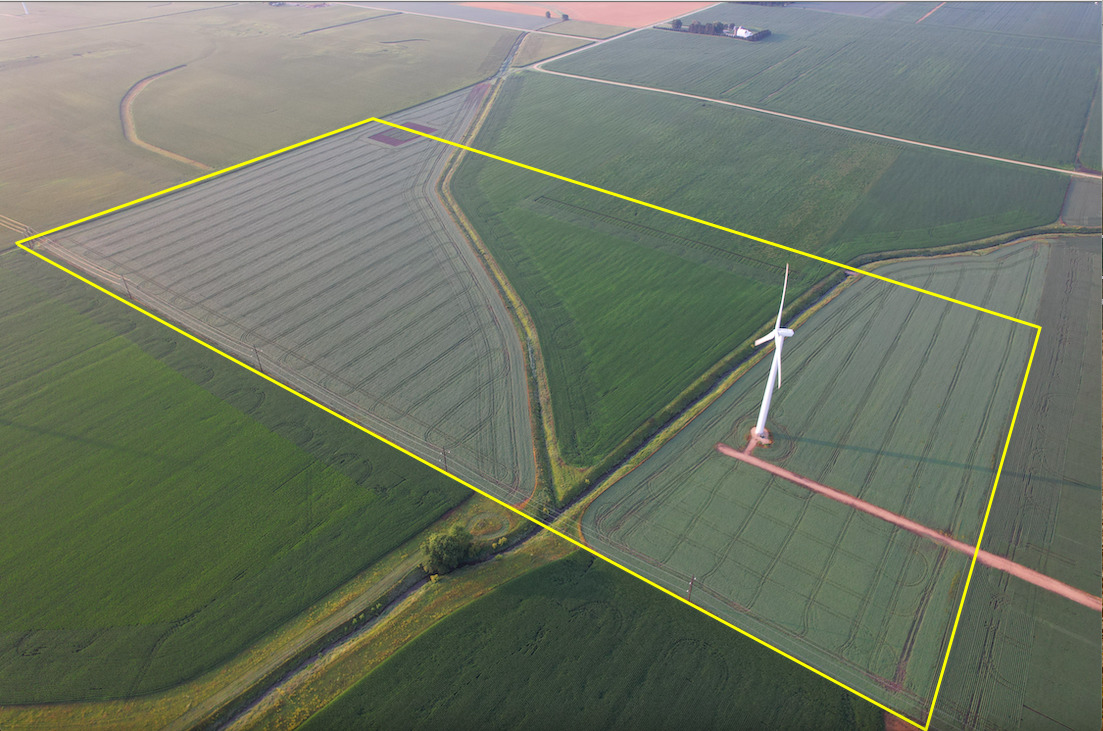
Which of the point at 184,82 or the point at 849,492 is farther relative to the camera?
the point at 184,82

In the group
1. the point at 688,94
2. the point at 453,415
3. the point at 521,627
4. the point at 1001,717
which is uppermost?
the point at 688,94

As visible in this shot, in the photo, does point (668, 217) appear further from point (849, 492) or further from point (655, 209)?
point (849, 492)

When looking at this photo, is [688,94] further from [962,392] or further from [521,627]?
[521,627]

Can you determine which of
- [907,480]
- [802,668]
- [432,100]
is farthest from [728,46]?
[802,668]

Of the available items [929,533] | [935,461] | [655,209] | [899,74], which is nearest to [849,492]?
[929,533]

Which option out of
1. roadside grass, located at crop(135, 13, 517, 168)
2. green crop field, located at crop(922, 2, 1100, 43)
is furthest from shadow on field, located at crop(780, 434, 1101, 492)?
green crop field, located at crop(922, 2, 1100, 43)
